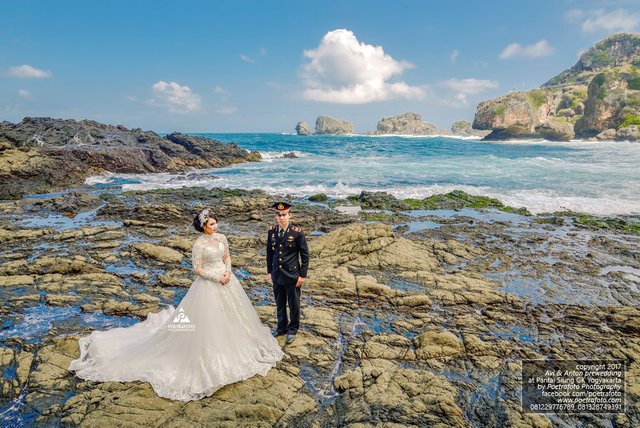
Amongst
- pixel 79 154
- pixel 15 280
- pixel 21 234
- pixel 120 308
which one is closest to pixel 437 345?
pixel 120 308

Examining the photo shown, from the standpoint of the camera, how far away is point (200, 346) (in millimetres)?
5465

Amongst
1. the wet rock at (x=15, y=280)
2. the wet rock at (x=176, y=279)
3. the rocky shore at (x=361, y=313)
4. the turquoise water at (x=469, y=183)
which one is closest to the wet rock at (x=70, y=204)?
the rocky shore at (x=361, y=313)

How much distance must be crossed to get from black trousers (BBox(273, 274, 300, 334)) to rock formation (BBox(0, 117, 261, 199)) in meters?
24.0

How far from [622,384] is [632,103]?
12592 centimetres

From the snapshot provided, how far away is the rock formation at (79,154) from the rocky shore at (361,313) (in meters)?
12.3

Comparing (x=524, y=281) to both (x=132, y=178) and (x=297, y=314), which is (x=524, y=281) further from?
(x=132, y=178)

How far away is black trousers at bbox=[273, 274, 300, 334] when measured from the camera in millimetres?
6781

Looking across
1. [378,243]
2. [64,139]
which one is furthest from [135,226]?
[64,139]

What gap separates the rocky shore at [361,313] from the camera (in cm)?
501

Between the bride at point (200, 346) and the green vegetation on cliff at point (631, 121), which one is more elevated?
the green vegetation on cliff at point (631, 121)

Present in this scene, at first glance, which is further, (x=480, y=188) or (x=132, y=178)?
(x=132, y=178)

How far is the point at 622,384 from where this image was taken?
5707mm

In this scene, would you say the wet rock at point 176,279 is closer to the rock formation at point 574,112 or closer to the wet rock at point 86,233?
the wet rock at point 86,233

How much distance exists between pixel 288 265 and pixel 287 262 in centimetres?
6
